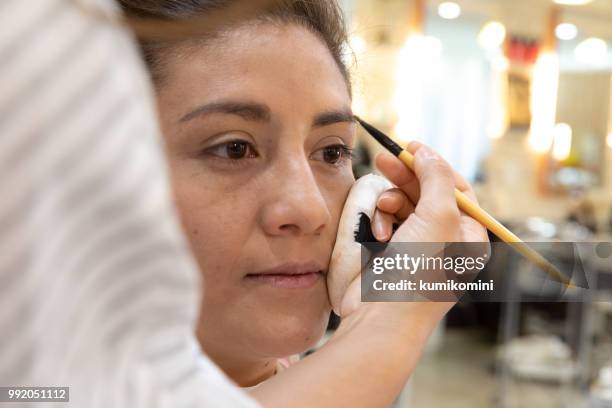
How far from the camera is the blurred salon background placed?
384 cm

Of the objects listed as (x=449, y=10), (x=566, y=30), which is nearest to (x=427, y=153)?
(x=449, y=10)

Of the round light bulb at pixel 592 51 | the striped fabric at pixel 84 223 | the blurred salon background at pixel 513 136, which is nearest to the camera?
the striped fabric at pixel 84 223

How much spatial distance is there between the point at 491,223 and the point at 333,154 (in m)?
0.22

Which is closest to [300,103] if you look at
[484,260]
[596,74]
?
[484,260]

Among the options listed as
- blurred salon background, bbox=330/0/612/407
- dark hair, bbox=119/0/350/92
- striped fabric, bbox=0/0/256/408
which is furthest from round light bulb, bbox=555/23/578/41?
striped fabric, bbox=0/0/256/408

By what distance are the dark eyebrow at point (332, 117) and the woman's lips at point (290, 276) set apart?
17 cm

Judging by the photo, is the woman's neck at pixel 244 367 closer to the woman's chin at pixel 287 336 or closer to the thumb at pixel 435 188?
the woman's chin at pixel 287 336

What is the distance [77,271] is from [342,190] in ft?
1.88

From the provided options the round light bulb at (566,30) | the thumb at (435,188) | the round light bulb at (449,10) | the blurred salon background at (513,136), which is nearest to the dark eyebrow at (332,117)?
the thumb at (435,188)

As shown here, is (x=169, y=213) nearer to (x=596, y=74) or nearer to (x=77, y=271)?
(x=77, y=271)

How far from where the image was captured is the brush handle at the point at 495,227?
2.39 feet

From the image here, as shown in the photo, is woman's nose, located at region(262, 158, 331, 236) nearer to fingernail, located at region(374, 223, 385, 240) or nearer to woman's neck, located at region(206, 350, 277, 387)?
fingernail, located at region(374, 223, 385, 240)

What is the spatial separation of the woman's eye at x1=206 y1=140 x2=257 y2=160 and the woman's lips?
5.3 inches

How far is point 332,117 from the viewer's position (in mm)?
778
